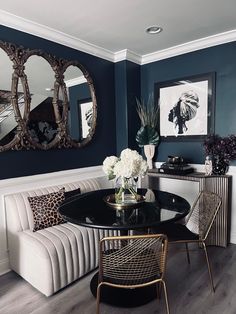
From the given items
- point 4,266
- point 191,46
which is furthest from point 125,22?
point 4,266

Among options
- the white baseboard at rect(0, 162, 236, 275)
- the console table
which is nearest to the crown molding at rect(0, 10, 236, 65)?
the white baseboard at rect(0, 162, 236, 275)

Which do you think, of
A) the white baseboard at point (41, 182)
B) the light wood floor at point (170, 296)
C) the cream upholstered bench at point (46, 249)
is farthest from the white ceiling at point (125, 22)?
the light wood floor at point (170, 296)

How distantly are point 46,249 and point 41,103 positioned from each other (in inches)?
62.7

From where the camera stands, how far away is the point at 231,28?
110 inches

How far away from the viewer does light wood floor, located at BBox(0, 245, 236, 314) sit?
186cm

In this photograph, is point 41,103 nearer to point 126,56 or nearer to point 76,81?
point 76,81

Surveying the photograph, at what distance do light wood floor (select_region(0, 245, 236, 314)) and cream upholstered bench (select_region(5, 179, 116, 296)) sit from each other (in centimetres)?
8

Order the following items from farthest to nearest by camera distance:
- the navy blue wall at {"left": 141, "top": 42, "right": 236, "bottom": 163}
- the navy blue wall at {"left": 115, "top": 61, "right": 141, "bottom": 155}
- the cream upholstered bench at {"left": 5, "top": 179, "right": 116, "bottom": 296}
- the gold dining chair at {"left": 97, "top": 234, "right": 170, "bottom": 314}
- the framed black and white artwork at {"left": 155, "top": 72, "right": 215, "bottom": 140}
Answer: the navy blue wall at {"left": 115, "top": 61, "right": 141, "bottom": 155} → the framed black and white artwork at {"left": 155, "top": 72, "right": 215, "bottom": 140} → the navy blue wall at {"left": 141, "top": 42, "right": 236, "bottom": 163} → the cream upholstered bench at {"left": 5, "top": 179, "right": 116, "bottom": 296} → the gold dining chair at {"left": 97, "top": 234, "right": 170, "bottom": 314}

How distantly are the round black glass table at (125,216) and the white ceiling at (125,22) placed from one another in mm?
1817

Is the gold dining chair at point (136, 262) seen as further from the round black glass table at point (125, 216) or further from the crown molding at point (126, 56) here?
the crown molding at point (126, 56)

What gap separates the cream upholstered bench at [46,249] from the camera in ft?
6.62

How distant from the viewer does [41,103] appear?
2.74m

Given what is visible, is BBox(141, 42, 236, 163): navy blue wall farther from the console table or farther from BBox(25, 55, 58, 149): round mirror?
BBox(25, 55, 58, 149): round mirror

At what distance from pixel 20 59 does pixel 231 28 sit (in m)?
2.40
